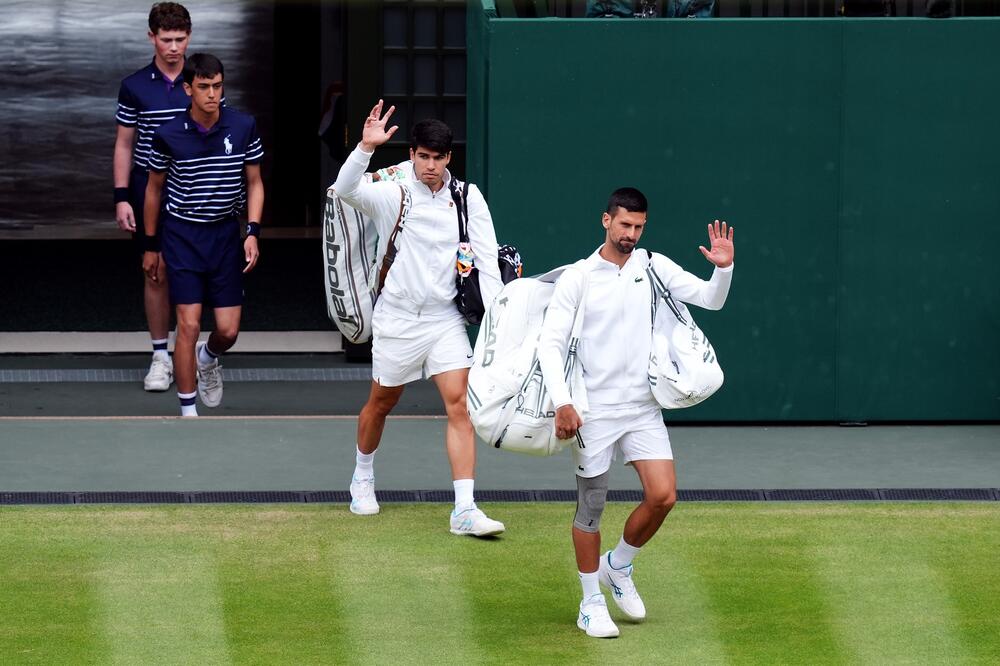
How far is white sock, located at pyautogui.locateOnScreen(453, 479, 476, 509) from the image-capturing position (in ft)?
27.7

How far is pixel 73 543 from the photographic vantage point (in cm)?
825

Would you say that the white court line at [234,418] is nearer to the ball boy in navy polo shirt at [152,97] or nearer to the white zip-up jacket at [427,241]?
the ball boy in navy polo shirt at [152,97]

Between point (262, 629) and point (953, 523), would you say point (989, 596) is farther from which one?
point (262, 629)

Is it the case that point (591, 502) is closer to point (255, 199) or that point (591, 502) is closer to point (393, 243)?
point (393, 243)

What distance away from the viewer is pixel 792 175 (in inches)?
434

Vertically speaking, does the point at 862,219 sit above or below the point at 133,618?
above

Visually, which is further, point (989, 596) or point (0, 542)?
point (0, 542)

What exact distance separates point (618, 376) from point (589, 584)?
78 centimetres

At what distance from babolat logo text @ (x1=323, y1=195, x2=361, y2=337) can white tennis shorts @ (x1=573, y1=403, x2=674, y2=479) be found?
84.7 inches

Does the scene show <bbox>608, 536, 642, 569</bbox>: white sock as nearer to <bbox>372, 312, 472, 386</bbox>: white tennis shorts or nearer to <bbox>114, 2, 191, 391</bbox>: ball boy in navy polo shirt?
<bbox>372, 312, 472, 386</bbox>: white tennis shorts

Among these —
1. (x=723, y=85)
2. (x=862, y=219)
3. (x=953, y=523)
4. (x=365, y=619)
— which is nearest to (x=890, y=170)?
(x=862, y=219)

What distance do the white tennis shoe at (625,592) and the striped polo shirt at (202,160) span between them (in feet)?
14.6

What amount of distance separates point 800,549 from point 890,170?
3.57 m

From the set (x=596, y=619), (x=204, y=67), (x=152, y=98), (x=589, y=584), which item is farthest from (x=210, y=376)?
(x=596, y=619)
